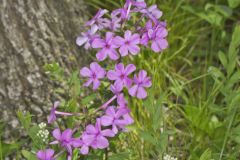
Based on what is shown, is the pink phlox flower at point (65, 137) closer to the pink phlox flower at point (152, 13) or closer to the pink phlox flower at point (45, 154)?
the pink phlox flower at point (45, 154)

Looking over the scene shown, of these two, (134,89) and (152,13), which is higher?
(152,13)

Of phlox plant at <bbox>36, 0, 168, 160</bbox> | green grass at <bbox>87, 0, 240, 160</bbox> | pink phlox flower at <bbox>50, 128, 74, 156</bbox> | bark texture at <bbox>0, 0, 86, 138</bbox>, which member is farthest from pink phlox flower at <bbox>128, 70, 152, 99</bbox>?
bark texture at <bbox>0, 0, 86, 138</bbox>

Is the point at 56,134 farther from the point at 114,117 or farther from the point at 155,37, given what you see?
the point at 155,37

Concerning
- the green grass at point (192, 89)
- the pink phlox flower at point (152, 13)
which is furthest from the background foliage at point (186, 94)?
the pink phlox flower at point (152, 13)

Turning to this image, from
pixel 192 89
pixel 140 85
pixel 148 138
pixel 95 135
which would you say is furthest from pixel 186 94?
pixel 95 135

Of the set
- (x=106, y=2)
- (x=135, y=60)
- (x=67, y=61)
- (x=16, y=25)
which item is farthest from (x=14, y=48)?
(x=106, y=2)

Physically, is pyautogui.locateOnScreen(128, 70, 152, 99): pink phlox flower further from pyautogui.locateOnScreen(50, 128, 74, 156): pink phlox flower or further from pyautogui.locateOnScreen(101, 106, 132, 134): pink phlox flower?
pyautogui.locateOnScreen(50, 128, 74, 156): pink phlox flower

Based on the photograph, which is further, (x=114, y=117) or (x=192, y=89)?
(x=192, y=89)

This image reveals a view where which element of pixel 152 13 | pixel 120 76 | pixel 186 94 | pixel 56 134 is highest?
pixel 152 13
